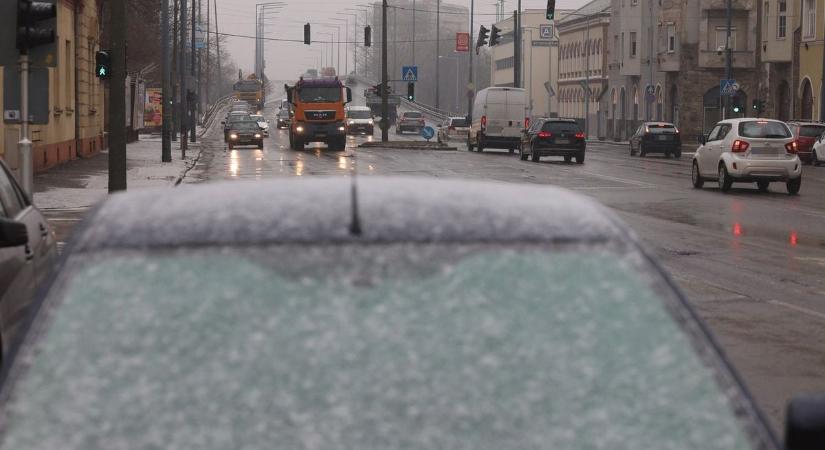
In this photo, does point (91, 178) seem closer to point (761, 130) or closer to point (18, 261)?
point (761, 130)

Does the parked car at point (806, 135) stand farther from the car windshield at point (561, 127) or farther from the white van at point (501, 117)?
the white van at point (501, 117)

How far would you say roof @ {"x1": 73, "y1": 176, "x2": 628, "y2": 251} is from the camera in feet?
9.53

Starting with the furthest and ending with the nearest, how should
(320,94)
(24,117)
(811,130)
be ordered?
(320,94), (811,130), (24,117)

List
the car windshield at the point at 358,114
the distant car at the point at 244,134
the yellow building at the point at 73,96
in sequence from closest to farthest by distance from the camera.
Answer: the yellow building at the point at 73,96 → the distant car at the point at 244,134 → the car windshield at the point at 358,114

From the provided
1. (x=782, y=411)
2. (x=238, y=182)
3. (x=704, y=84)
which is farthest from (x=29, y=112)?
(x=704, y=84)

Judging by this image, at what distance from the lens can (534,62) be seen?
139625 millimetres

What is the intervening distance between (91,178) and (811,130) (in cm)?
2781

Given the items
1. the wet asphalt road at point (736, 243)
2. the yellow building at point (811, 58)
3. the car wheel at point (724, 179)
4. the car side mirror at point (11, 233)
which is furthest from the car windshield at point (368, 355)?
the yellow building at point (811, 58)

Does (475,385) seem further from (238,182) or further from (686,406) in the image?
(238,182)

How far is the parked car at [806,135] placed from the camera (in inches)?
2018

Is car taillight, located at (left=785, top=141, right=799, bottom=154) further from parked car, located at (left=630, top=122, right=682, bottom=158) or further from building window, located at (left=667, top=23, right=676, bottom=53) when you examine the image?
building window, located at (left=667, top=23, right=676, bottom=53)

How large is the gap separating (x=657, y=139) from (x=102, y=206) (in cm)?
5642

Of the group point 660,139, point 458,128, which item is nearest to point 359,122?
point 458,128

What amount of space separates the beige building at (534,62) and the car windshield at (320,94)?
198 ft
